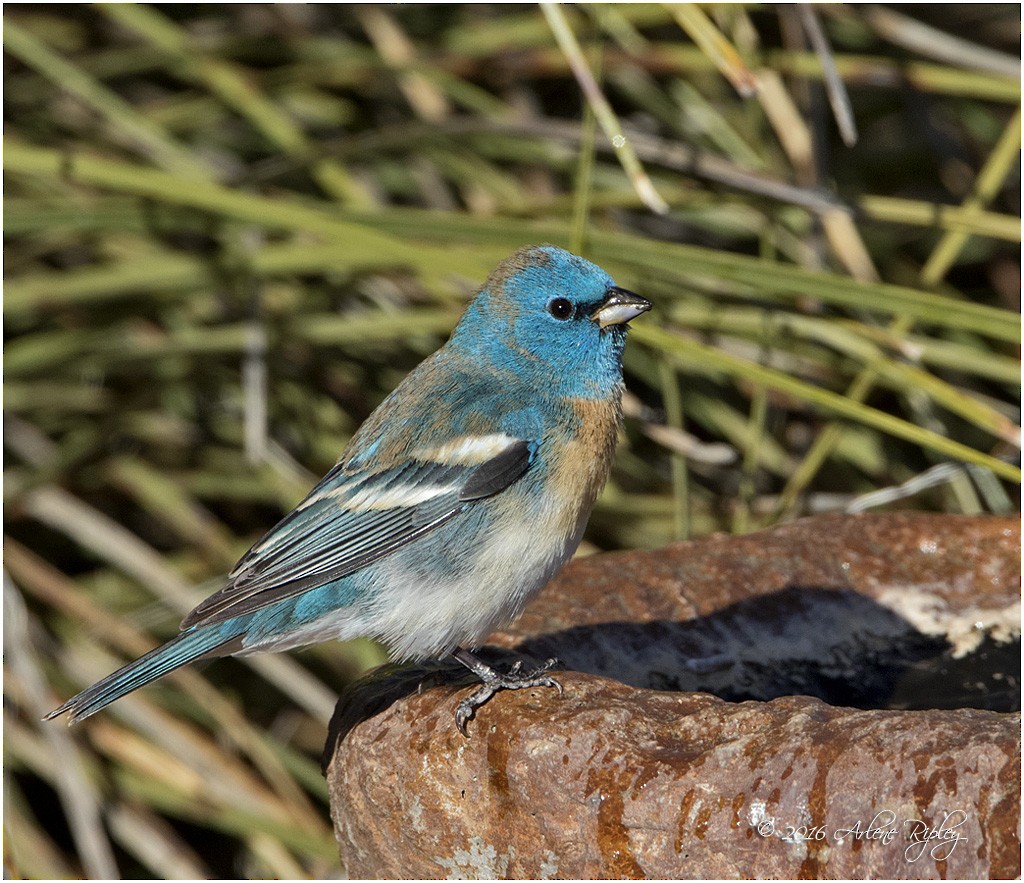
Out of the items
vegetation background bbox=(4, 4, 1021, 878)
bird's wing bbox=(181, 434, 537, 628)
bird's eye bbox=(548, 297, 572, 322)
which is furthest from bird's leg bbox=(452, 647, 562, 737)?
vegetation background bbox=(4, 4, 1021, 878)

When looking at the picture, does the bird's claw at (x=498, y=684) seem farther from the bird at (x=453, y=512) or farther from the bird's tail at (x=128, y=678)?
the bird's tail at (x=128, y=678)

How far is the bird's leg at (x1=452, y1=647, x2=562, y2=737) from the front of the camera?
2221mm

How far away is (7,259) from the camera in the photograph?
4352 millimetres

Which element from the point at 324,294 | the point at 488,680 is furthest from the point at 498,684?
the point at 324,294

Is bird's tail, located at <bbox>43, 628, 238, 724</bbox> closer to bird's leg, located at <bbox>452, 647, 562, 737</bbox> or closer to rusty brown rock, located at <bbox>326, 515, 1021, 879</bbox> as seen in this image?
rusty brown rock, located at <bbox>326, 515, 1021, 879</bbox>

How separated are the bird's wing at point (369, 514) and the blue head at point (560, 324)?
0.92 ft

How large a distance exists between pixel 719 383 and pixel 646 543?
2.11ft

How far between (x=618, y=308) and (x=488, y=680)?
981mm

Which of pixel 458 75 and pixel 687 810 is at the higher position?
pixel 458 75

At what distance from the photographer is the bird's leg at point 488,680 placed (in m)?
2.22

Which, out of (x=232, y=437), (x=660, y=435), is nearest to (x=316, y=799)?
(x=232, y=437)

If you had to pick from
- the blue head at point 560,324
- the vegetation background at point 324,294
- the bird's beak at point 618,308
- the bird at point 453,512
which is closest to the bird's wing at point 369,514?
the bird at point 453,512

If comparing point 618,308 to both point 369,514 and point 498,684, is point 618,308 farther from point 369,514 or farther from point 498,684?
point 498,684

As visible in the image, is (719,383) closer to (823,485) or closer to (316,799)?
(823,485)
